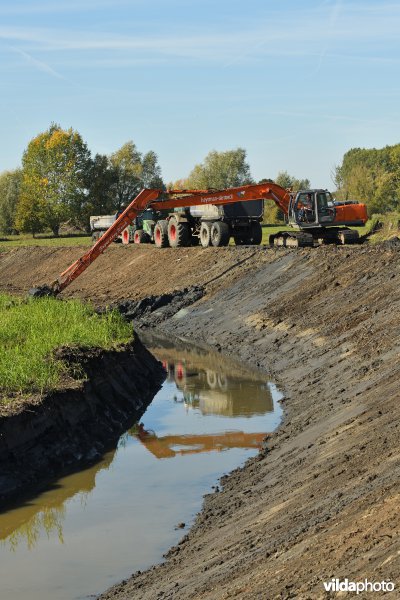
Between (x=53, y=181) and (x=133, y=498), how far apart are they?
83845 mm

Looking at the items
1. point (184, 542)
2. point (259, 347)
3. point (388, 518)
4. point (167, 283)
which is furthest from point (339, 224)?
point (388, 518)

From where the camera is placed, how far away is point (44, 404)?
17.4m

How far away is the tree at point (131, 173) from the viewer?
103188 millimetres

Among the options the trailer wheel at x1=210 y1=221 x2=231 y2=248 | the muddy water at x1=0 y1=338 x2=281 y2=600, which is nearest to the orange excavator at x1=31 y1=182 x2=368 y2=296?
the trailer wheel at x1=210 y1=221 x2=231 y2=248

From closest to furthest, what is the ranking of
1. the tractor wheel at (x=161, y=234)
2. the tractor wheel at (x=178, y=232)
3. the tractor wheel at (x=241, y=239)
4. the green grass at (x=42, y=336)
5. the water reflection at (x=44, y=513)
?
the water reflection at (x=44, y=513) < the green grass at (x=42, y=336) < the tractor wheel at (x=241, y=239) < the tractor wheel at (x=178, y=232) < the tractor wheel at (x=161, y=234)

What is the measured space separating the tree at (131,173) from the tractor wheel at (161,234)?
51.0 metres

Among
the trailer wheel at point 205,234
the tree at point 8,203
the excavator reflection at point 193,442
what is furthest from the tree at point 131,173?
the excavator reflection at point 193,442

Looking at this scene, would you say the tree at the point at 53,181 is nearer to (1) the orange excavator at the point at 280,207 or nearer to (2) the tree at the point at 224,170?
(2) the tree at the point at 224,170

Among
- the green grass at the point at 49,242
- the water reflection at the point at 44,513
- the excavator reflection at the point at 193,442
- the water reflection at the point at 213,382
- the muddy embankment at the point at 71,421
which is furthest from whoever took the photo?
the green grass at the point at 49,242

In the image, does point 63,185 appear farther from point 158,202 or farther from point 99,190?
point 158,202

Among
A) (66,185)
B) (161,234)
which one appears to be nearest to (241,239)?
(161,234)

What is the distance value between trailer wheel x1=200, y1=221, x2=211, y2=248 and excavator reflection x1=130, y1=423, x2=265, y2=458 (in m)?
26.1

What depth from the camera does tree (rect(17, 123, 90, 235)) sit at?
3762 inches

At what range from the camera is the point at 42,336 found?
23.3 meters
